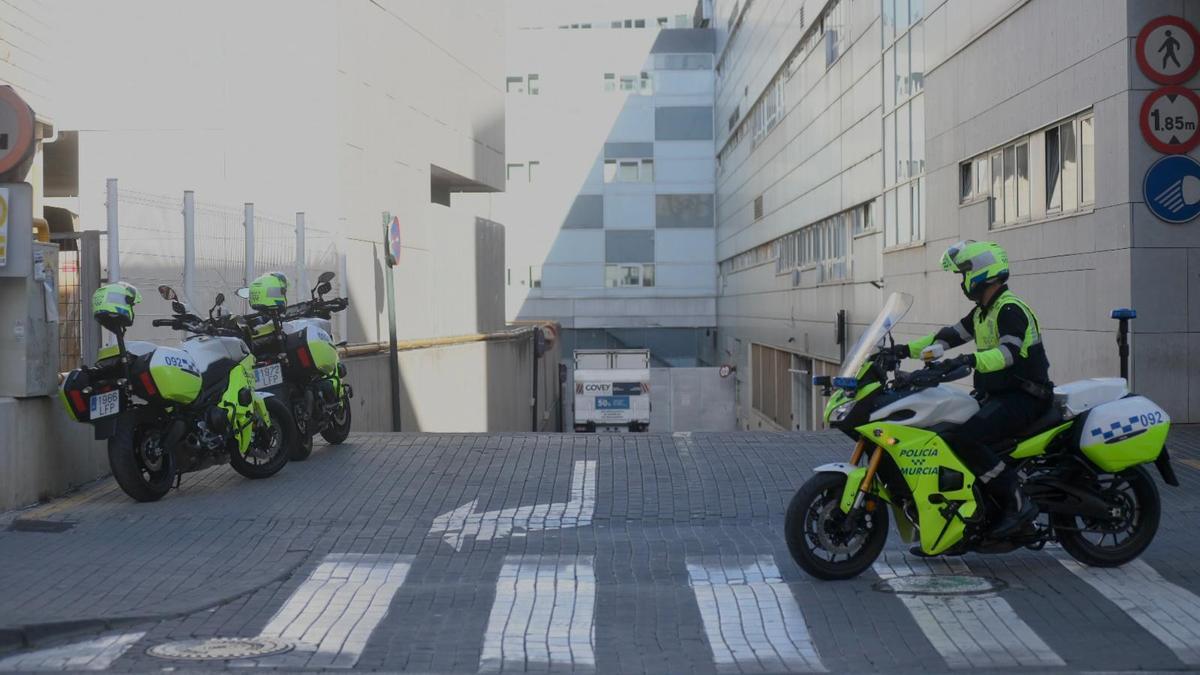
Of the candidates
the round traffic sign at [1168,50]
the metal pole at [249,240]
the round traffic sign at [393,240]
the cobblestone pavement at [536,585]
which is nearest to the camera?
the cobblestone pavement at [536,585]

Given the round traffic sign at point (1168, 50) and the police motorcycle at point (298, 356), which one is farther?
the round traffic sign at point (1168, 50)

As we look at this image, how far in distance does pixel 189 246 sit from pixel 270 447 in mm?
3128

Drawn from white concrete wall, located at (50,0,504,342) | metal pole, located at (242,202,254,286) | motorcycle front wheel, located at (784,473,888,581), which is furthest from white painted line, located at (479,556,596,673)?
white concrete wall, located at (50,0,504,342)

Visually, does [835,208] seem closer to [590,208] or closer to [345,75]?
[345,75]

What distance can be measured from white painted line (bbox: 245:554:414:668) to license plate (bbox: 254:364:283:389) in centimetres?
395

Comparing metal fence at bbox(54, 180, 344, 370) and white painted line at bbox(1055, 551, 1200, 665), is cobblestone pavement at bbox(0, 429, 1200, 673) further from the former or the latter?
metal fence at bbox(54, 180, 344, 370)

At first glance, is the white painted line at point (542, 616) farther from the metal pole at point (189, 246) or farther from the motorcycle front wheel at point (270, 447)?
the metal pole at point (189, 246)

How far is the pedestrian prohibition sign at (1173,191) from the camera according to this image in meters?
15.2

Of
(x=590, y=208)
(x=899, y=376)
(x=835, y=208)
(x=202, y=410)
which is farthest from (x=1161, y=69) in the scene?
(x=590, y=208)

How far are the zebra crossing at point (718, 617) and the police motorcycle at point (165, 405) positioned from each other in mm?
2381

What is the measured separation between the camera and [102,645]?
666cm

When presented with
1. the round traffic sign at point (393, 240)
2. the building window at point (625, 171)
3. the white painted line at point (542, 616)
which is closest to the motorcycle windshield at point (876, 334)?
the white painted line at point (542, 616)

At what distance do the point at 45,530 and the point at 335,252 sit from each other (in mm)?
11837

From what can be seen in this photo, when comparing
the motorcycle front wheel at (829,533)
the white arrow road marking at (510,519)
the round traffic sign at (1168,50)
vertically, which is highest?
the round traffic sign at (1168,50)
